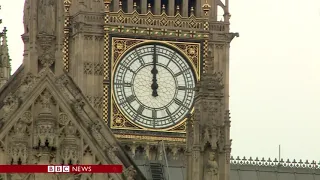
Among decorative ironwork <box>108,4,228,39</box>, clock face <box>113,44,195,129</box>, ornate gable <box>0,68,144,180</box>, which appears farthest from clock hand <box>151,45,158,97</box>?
ornate gable <box>0,68,144,180</box>

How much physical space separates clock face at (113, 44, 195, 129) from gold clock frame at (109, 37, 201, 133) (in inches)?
6.3

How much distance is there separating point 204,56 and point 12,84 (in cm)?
2153

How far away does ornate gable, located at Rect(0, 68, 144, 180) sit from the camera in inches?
Answer: 3620

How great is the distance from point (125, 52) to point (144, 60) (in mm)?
691

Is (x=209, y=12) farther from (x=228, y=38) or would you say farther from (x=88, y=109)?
(x=88, y=109)

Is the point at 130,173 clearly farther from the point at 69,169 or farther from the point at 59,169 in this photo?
the point at 59,169

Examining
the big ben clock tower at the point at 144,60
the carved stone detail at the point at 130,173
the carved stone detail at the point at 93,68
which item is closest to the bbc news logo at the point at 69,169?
the carved stone detail at the point at 130,173

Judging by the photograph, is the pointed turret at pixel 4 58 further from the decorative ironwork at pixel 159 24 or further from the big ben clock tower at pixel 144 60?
the decorative ironwork at pixel 159 24

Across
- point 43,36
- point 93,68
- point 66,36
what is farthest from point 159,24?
point 43,36

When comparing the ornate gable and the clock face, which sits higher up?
the clock face

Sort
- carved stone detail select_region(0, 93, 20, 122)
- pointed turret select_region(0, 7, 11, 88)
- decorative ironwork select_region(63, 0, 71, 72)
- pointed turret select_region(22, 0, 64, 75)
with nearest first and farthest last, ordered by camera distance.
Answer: carved stone detail select_region(0, 93, 20, 122)
pointed turret select_region(22, 0, 64, 75)
pointed turret select_region(0, 7, 11, 88)
decorative ironwork select_region(63, 0, 71, 72)

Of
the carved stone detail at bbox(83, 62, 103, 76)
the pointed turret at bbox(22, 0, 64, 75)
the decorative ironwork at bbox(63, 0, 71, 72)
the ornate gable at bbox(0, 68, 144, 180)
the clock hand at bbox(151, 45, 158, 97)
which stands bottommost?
the ornate gable at bbox(0, 68, 144, 180)

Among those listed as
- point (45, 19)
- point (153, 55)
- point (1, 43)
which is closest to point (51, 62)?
point (45, 19)

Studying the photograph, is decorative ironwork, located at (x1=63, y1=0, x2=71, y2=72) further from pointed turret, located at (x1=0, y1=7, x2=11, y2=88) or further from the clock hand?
pointed turret, located at (x1=0, y1=7, x2=11, y2=88)
